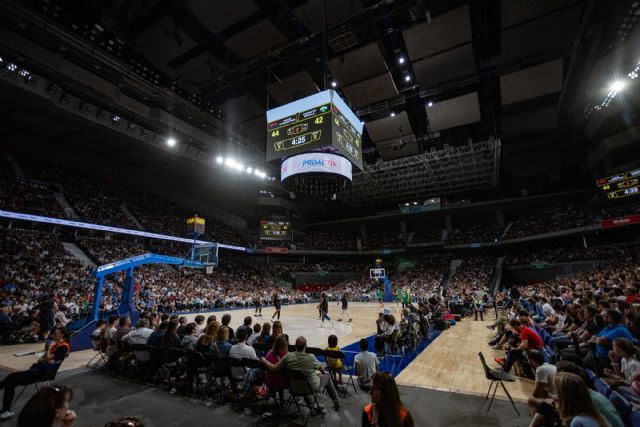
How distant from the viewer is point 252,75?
1581cm

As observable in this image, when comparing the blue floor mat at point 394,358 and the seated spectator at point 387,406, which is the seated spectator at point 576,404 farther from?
the blue floor mat at point 394,358

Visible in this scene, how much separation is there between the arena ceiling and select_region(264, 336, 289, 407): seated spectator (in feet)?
30.1

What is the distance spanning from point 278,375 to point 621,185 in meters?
26.1

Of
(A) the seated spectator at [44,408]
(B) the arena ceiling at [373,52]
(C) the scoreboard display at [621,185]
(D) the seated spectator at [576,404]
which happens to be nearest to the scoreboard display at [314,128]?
(B) the arena ceiling at [373,52]

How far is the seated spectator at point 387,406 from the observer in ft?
7.58

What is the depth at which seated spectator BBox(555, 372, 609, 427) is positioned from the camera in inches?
90.4

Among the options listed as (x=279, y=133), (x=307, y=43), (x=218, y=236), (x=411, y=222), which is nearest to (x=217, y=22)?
(x=307, y=43)

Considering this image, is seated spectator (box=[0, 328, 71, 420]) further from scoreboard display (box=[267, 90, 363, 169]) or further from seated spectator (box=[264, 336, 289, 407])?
scoreboard display (box=[267, 90, 363, 169])

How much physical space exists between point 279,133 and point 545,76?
14478 mm

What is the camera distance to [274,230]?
33.3m

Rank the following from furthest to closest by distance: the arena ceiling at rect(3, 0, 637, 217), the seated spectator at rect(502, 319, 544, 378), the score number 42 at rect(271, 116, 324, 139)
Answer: the arena ceiling at rect(3, 0, 637, 217), the score number 42 at rect(271, 116, 324, 139), the seated spectator at rect(502, 319, 544, 378)

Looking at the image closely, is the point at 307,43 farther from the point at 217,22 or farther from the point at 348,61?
the point at 217,22

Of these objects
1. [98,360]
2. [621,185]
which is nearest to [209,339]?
[98,360]

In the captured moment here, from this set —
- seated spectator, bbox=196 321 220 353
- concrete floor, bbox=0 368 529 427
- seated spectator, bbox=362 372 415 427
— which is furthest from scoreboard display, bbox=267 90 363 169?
seated spectator, bbox=362 372 415 427
